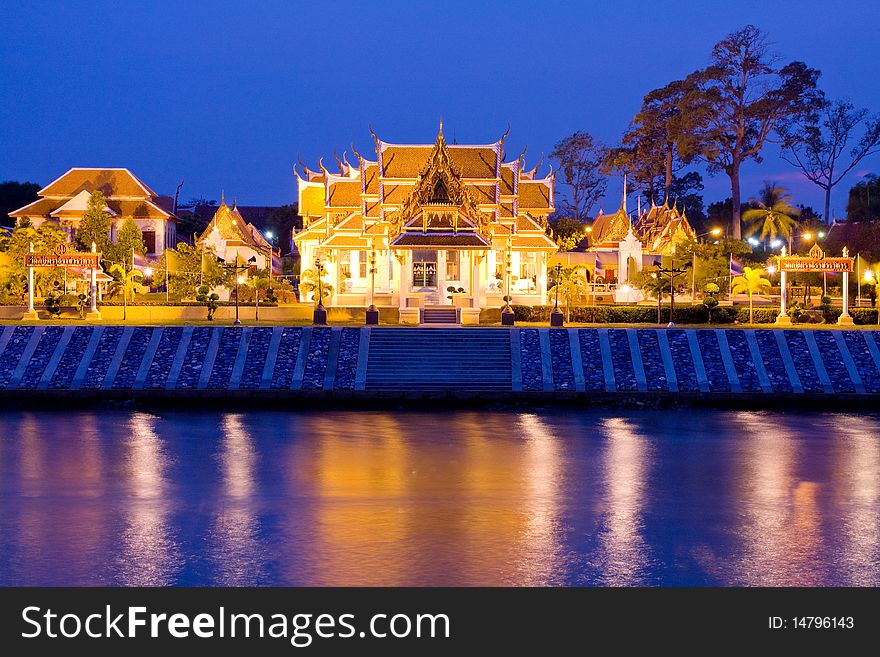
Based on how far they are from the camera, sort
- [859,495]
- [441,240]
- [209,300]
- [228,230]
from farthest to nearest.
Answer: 1. [228,230]
2. [441,240]
3. [209,300]
4. [859,495]

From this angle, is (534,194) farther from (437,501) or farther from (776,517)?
(776,517)

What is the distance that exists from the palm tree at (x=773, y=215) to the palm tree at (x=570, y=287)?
76.3 feet

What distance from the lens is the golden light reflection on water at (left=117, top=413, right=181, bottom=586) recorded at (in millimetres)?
10188

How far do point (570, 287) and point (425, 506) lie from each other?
24.8 m

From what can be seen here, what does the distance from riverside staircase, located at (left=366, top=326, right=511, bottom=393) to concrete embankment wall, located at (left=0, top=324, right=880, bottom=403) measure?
1.2 inches

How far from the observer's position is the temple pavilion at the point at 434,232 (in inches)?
1516

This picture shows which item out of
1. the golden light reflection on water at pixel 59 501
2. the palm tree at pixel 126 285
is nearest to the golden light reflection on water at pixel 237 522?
A: the golden light reflection on water at pixel 59 501

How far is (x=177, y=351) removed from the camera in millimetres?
26656

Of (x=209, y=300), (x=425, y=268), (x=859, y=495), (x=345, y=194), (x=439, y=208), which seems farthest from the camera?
(x=345, y=194)

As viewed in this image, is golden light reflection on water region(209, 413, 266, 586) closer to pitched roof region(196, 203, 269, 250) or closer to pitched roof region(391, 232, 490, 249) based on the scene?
pitched roof region(391, 232, 490, 249)

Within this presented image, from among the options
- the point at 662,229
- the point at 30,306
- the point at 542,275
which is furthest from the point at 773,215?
the point at 30,306

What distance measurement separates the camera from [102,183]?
219 ft

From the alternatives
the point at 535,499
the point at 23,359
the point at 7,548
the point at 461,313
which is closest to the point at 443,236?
the point at 461,313
